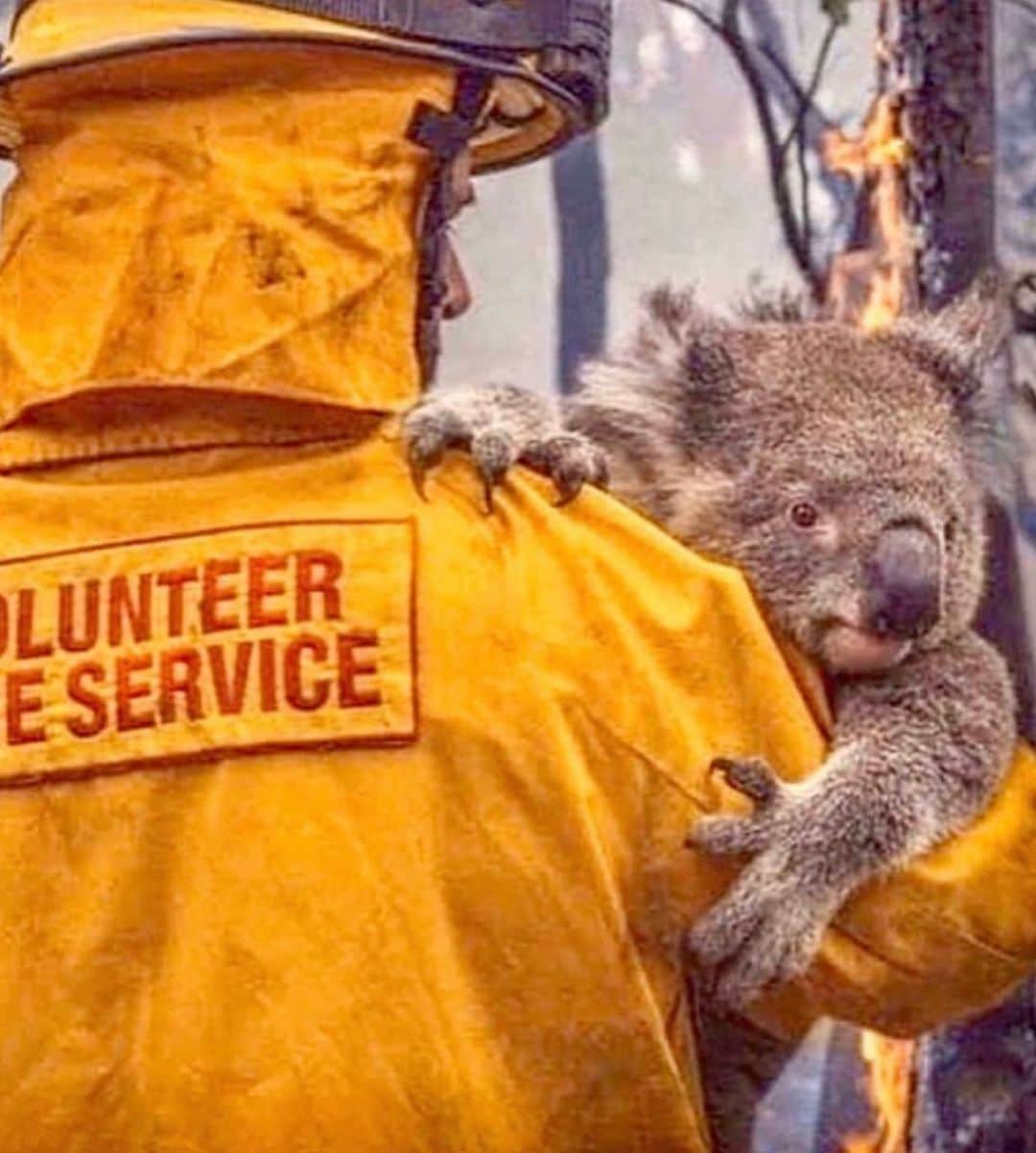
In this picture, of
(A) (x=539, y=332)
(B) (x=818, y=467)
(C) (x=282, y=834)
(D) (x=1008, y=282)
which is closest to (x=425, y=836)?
(C) (x=282, y=834)

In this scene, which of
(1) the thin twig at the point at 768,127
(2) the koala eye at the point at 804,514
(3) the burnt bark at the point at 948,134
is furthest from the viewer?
(1) the thin twig at the point at 768,127

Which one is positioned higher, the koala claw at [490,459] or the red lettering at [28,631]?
the koala claw at [490,459]

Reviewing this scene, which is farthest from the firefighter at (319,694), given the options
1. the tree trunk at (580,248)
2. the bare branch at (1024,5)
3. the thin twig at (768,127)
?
the tree trunk at (580,248)

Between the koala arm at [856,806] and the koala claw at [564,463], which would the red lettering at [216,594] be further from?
the koala arm at [856,806]

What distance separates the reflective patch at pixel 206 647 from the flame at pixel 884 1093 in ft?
7.88

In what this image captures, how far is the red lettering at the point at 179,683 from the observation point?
2.49 meters

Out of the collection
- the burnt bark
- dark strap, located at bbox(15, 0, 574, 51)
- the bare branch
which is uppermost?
the bare branch

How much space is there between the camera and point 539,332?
18.2ft

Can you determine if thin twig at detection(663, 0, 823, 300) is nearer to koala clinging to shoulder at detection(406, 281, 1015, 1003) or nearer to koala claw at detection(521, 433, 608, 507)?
koala clinging to shoulder at detection(406, 281, 1015, 1003)

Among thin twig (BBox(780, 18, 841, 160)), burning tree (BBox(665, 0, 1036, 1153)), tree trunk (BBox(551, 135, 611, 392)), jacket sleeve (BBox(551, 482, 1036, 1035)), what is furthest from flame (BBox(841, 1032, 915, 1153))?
jacket sleeve (BBox(551, 482, 1036, 1035))

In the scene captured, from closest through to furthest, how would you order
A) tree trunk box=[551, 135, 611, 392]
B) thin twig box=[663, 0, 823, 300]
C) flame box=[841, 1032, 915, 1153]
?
flame box=[841, 1032, 915, 1153]
thin twig box=[663, 0, 823, 300]
tree trunk box=[551, 135, 611, 392]

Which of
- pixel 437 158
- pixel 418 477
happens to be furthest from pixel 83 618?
pixel 437 158

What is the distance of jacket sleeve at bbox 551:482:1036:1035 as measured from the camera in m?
2.46

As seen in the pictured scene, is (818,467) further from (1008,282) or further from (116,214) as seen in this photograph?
(1008,282)
